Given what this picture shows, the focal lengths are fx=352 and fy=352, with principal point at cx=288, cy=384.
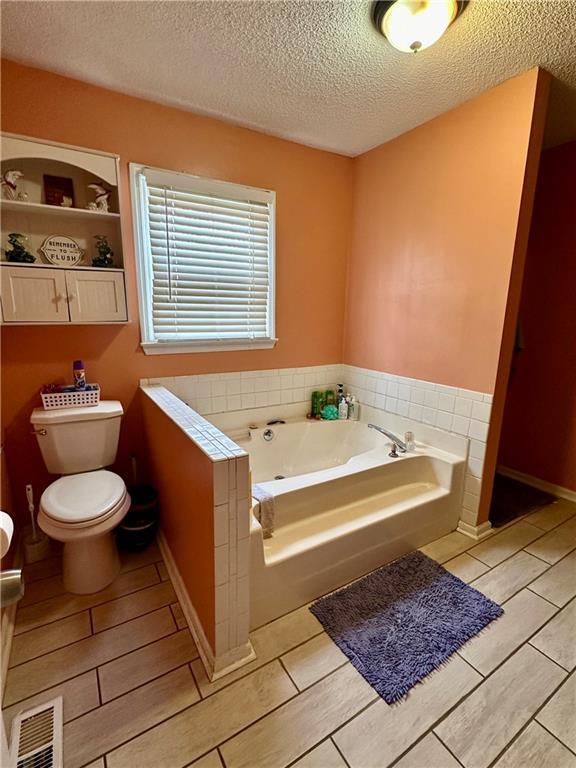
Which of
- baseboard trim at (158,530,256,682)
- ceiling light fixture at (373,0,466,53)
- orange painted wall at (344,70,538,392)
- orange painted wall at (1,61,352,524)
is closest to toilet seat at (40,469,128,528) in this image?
orange painted wall at (1,61,352,524)

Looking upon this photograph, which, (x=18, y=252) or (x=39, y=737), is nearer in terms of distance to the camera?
(x=39, y=737)

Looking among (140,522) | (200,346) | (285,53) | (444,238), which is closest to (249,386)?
(200,346)

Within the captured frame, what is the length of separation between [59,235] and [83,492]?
140cm

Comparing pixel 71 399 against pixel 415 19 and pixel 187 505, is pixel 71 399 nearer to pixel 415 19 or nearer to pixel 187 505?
pixel 187 505

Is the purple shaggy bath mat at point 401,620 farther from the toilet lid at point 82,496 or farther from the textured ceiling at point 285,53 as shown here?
the textured ceiling at point 285,53

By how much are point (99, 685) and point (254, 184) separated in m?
2.80

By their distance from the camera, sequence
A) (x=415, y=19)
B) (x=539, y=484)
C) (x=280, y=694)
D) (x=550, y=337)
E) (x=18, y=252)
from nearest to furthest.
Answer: (x=280, y=694) < (x=415, y=19) < (x=18, y=252) < (x=550, y=337) < (x=539, y=484)

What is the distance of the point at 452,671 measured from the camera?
1.39 m

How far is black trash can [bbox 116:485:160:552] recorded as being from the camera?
2.03 m

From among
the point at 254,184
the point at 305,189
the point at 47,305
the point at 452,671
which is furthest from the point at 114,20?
the point at 452,671

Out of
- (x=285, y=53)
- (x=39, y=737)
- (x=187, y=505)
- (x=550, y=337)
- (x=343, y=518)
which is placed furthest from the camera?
(x=550, y=337)

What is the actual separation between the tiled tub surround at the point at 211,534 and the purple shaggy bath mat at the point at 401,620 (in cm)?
45

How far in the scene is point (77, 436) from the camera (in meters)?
1.92

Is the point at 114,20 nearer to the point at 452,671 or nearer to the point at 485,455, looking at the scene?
the point at 485,455
